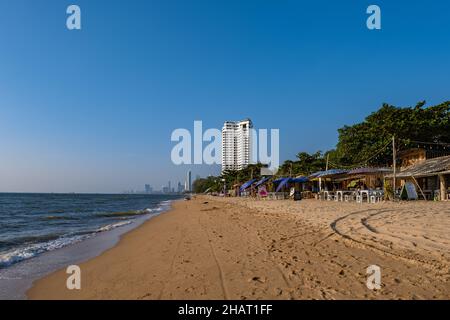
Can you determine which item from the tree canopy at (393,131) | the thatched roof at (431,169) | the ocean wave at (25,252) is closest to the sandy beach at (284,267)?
the ocean wave at (25,252)

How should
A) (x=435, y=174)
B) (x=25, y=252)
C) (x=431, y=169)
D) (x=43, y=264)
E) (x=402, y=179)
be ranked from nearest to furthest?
(x=43, y=264)
(x=25, y=252)
(x=435, y=174)
(x=431, y=169)
(x=402, y=179)

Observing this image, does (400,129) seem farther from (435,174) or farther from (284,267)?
(284,267)

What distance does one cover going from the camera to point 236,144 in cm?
9669

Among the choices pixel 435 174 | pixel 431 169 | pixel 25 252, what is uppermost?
pixel 431 169

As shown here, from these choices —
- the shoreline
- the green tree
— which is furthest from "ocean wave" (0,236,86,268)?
the green tree

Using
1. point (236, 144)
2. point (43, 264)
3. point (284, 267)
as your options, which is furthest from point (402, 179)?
point (236, 144)

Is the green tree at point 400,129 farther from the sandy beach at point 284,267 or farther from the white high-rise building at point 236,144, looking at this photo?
the white high-rise building at point 236,144

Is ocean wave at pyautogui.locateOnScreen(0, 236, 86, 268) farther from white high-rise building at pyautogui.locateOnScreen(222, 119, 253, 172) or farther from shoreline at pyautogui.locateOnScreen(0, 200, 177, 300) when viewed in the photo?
white high-rise building at pyautogui.locateOnScreen(222, 119, 253, 172)

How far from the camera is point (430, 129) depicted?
26578 millimetres

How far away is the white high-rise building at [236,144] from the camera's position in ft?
294

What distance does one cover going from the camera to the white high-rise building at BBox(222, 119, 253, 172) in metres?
89.6
